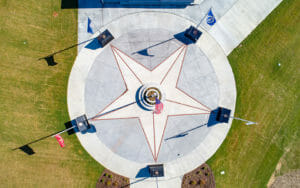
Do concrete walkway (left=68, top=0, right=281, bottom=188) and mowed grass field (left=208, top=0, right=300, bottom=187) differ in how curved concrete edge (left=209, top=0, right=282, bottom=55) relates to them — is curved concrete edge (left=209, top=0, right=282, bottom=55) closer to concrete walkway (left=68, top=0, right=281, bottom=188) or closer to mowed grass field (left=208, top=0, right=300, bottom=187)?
concrete walkway (left=68, top=0, right=281, bottom=188)

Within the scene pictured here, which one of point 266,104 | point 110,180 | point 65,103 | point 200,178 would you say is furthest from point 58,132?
point 266,104

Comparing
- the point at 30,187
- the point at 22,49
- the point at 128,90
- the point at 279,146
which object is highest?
the point at 22,49

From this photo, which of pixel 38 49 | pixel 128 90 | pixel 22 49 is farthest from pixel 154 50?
pixel 22 49

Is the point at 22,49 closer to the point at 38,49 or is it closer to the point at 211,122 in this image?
the point at 38,49

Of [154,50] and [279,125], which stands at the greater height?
[154,50]

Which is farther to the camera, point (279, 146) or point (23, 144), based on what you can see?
point (279, 146)

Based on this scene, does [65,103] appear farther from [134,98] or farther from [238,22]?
[238,22]

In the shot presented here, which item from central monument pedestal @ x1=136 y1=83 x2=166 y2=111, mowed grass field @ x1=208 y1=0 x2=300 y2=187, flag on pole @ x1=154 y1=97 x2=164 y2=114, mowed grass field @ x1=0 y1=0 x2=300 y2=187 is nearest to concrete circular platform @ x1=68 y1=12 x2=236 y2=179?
central monument pedestal @ x1=136 y1=83 x2=166 y2=111
